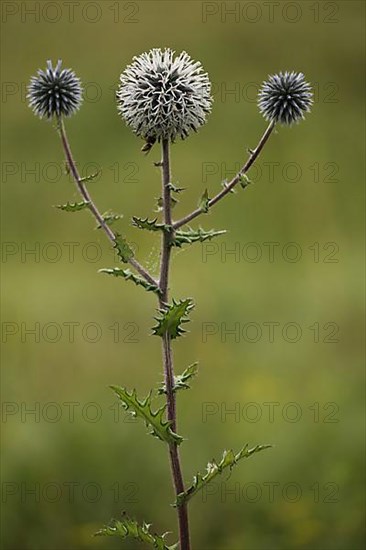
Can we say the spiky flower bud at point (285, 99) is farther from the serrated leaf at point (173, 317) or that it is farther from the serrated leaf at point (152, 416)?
the serrated leaf at point (152, 416)

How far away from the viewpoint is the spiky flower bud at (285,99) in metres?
1.84

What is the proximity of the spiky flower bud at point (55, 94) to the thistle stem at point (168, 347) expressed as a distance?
0.96 feet

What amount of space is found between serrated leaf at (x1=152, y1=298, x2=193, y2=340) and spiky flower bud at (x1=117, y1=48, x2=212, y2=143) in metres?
0.29

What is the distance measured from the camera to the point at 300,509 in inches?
132

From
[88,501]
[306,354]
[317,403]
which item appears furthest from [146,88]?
[306,354]

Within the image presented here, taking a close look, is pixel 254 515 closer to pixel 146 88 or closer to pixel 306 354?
pixel 306 354

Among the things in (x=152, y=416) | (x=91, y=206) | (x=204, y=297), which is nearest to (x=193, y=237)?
(x=91, y=206)

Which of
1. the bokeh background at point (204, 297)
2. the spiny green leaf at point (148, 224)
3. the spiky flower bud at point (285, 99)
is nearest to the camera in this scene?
the spiny green leaf at point (148, 224)

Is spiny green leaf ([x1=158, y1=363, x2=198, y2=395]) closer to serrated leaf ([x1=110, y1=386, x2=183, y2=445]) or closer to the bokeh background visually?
serrated leaf ([x1=110, y1=386, x2=183, y2=445])

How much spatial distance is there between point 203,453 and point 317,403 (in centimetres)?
64

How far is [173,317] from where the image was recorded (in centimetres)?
163

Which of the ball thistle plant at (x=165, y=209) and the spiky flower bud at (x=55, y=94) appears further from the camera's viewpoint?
the spiky flower bud at (x=55, y=94)

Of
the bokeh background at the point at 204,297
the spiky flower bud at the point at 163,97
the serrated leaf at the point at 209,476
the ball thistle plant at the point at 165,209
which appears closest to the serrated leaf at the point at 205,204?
the ball thistle plant at the point at 165,209

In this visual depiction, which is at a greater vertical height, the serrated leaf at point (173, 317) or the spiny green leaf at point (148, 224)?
the spiny green leaf at point (148, 224)
